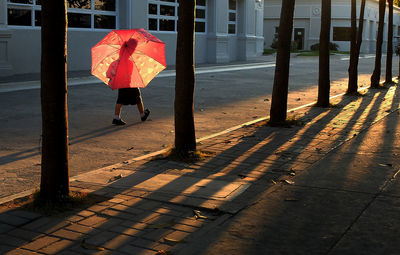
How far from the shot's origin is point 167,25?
27578 mm

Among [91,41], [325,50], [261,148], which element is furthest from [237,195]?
[91,41]

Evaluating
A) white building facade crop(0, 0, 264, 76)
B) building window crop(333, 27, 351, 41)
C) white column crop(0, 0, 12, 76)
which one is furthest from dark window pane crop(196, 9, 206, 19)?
building window crop(333, 27, 351, 41)

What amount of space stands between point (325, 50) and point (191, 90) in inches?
262

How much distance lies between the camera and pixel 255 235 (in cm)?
479

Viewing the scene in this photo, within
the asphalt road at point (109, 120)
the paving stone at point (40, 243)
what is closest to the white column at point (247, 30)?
the asphalt road at point (109, 120)

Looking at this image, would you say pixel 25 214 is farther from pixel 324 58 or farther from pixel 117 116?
pixel 324 58

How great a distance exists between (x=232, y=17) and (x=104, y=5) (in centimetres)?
1157

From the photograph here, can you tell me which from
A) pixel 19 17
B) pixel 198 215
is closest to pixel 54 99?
pixel 198 215

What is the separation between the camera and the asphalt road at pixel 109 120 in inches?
293

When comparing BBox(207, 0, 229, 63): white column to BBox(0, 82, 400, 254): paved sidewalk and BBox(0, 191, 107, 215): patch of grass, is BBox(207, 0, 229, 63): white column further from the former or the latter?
BBox(0, 191, 107, 215): patch of grass

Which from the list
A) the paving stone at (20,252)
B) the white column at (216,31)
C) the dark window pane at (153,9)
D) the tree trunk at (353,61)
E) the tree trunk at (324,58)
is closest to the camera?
the paving stone at (20,252)

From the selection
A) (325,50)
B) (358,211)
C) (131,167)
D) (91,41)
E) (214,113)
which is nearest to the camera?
(358,211)

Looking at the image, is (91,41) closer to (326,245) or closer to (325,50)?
(325,50)

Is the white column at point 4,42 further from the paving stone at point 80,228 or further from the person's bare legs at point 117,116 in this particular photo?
the paving stone at point 80,228
